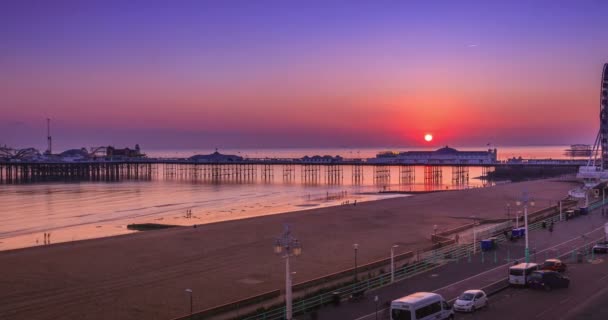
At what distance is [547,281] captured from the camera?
1521 cm

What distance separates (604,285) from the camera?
15531mm

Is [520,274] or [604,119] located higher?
[604,119]

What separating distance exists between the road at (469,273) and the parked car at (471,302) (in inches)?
42.4

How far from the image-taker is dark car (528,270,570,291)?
15.2m

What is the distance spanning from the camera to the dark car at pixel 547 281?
1520cm

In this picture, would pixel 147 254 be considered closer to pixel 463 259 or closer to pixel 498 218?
pixel 463 259

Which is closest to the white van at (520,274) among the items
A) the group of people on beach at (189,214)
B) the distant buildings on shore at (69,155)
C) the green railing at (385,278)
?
the green railing at (385,278)

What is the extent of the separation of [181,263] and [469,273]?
453 inches

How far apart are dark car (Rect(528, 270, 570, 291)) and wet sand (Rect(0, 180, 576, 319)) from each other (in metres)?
7.68

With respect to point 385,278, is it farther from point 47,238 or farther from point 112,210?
point 112,210

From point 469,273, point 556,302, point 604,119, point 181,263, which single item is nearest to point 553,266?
point 469,273

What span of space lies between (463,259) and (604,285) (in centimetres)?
512

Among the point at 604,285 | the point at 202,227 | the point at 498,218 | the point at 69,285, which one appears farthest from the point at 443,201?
the point at 69,285

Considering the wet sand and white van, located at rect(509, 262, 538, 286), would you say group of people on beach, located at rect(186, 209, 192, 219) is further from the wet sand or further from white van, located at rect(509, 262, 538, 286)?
white van, located at rect(509, 262, 538, 286)
